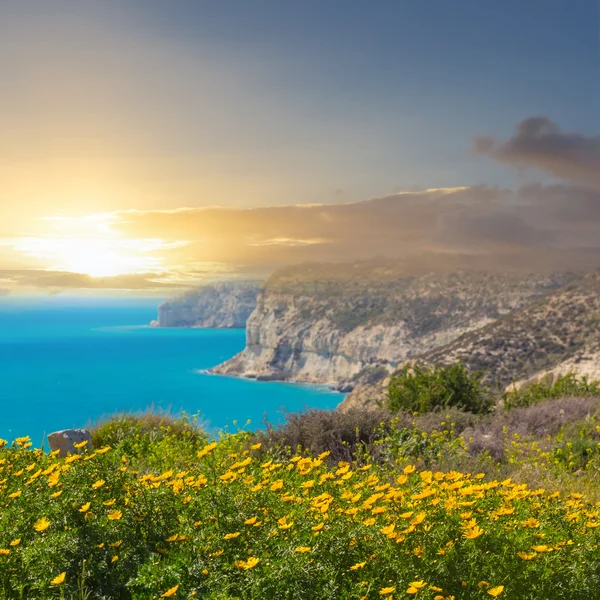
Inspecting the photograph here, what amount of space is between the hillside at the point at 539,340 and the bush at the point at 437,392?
2467cm

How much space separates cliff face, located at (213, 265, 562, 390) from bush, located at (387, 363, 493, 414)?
90.0 meters

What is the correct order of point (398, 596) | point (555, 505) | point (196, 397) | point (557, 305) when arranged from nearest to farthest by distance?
point (398, 596) → point (555, 505) → point (557, 305) → point (196, 397)

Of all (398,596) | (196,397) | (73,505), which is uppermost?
(73,505)

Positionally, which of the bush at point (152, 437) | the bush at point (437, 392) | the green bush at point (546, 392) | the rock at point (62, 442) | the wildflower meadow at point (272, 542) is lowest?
the green bush at point (546, 392)

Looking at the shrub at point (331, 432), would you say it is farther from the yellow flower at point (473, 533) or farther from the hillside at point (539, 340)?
the hillside at point (539, 340)

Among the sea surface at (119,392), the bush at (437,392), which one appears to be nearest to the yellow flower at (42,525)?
the bush at (437,392)

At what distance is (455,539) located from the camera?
373cm

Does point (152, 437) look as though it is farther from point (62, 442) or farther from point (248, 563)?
point (248, 563)

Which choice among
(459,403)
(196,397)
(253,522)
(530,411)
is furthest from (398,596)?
(196,397)

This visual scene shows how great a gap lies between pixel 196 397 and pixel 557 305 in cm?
10061

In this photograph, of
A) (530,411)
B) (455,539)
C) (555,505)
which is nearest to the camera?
(455,539)

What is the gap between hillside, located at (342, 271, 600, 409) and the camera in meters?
40.9

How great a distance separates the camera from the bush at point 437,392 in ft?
43.6

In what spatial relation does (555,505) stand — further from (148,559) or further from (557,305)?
(557,305)
